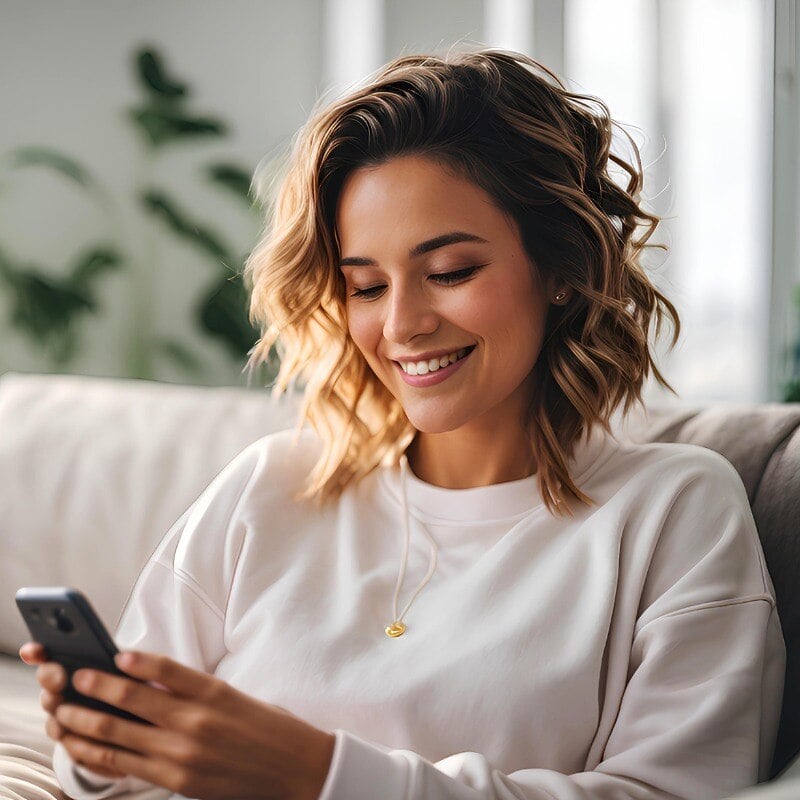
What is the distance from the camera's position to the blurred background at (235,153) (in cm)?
298

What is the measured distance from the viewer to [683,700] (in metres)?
1.02

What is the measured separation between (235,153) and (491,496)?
2.54 m

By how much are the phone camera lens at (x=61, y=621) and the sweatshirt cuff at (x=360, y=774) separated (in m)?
0.26

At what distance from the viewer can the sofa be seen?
148 cm

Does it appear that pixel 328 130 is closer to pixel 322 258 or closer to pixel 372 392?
pixel 322 258

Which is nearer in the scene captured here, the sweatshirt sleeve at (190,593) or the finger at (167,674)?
the finger at (167,674)

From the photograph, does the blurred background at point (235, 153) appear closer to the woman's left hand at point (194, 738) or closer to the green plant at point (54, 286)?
the green plant at point (54, 286)

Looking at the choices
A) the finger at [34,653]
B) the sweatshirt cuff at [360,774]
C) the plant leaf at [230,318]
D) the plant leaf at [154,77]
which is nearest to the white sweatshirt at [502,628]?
the sweatshirt cuff at [360,774]

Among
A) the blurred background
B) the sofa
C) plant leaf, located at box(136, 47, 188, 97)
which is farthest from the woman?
plant leaf, located at box(136, 47, 188, 97)

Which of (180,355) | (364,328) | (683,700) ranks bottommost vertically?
(180,355)

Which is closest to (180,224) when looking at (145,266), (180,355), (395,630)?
(145,266)

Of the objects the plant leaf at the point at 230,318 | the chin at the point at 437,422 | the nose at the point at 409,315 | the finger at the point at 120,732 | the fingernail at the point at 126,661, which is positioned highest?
the nose at the point at 409,315

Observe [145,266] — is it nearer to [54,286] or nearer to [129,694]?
[54,286]

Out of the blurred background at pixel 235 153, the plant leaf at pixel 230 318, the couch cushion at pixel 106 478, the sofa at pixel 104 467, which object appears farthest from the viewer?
the plant leaf at pixel 230 318
